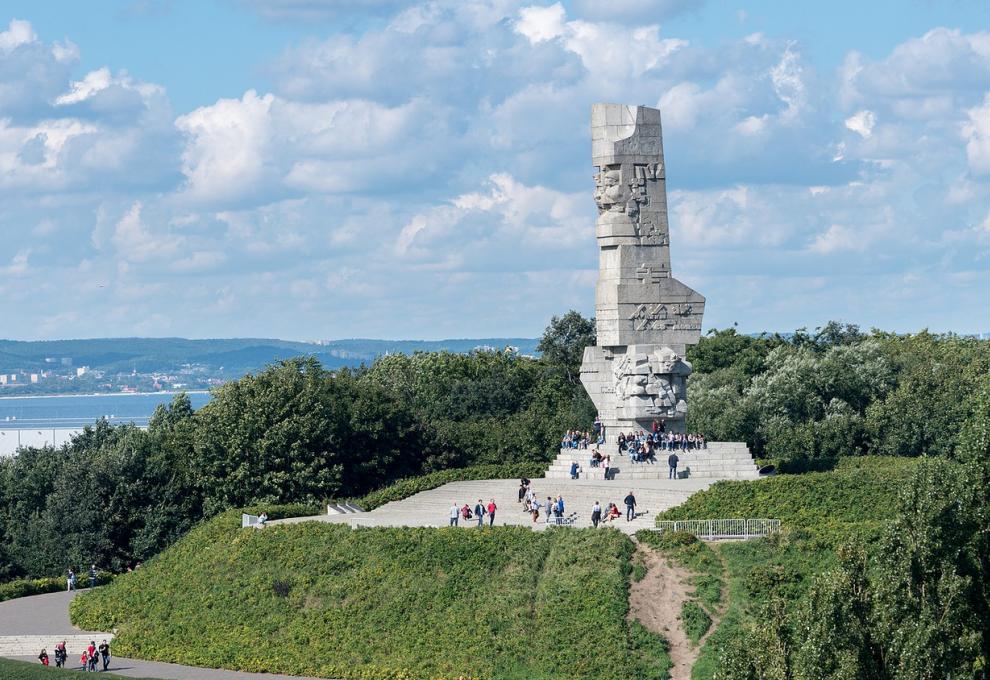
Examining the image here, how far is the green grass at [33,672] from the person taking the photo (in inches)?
1470

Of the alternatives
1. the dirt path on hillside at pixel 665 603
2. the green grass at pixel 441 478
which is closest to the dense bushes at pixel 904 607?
the dirt path on hillside at pixel 665 603

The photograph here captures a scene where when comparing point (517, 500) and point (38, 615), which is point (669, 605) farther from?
point (38, 615)

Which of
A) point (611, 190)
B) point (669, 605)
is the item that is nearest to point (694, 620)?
point (669, 605)

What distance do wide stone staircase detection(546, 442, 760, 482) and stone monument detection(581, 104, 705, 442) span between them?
1518 millimetres

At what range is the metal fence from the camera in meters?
41.5

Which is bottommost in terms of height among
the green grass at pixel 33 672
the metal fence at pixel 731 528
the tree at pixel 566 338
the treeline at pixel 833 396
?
the green grass at pixel 33 672

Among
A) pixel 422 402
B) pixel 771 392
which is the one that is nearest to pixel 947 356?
pixel 771 392

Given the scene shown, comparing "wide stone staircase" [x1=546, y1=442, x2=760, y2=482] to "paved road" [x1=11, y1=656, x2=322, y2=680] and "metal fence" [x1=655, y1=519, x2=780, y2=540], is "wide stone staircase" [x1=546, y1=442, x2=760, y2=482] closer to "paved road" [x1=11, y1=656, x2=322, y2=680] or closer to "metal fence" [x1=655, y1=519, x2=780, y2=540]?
"metal fence" [x1=655, y1=519, x2=780, y2=540]

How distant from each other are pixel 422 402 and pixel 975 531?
153 ft

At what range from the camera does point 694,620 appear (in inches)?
1491

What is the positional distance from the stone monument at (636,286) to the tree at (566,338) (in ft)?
111

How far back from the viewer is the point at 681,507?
4391cm

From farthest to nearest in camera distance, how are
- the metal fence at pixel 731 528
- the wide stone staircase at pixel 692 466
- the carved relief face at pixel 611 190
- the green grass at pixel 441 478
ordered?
the green grass at pixel 441 478
the carved relief face at pixel 611 190
the wide stone staircase at pixel 692 466
the metal fence at pixel 731 528

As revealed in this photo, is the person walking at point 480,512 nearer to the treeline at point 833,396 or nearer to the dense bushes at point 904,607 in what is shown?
the treeline at point 833,396
